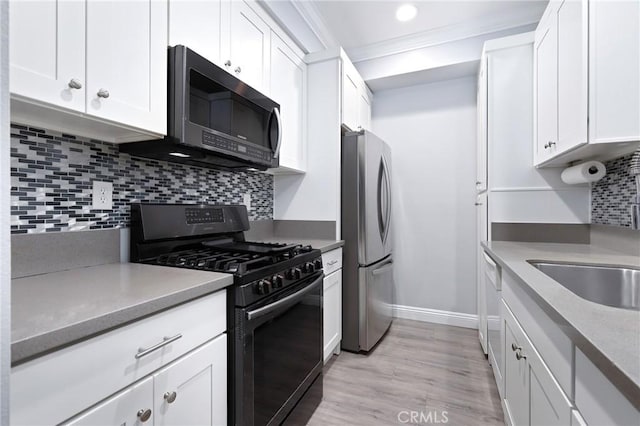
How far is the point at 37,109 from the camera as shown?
0.92 metres

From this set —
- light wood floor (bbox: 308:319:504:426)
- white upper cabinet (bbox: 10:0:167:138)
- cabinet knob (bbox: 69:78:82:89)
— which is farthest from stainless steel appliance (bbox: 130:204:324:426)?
cabinet knob (bbox: 69:78:82:89)

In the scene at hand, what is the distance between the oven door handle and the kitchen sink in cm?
115

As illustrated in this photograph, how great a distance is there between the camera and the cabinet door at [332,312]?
2.16 metres

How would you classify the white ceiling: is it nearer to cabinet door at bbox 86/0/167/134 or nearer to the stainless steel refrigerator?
the stainless steel refrigerator

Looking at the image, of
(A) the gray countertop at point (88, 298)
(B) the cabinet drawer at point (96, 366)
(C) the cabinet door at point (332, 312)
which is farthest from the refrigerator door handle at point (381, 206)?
(B) the cabinet drawer at point (96, 366)

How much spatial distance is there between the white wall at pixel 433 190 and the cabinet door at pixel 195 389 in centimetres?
252

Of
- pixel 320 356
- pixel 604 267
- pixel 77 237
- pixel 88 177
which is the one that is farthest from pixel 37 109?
pixel 604 267

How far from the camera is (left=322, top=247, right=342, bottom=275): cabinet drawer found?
2131 millimetres

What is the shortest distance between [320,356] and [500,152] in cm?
195

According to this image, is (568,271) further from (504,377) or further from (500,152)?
(500,152)

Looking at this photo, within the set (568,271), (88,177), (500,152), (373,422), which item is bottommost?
(373,422)

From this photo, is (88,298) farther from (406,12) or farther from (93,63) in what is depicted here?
(406,12)

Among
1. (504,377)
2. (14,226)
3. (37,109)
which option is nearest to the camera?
(37,109)

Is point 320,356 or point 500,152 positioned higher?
point 500,152
